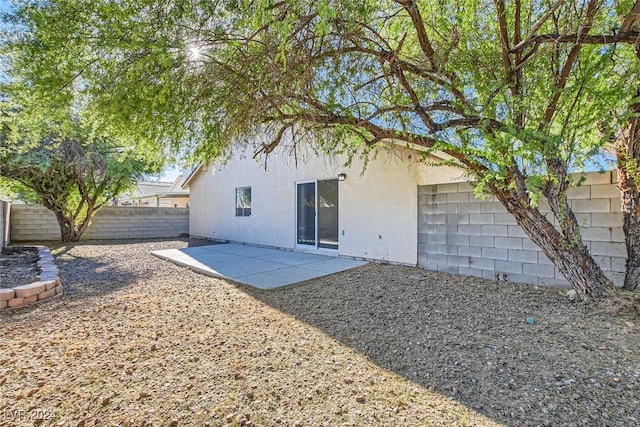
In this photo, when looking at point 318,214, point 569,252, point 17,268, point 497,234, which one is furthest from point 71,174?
point 569,252

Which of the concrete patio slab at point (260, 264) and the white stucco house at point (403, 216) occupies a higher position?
the white stucco house at point (403, 216)

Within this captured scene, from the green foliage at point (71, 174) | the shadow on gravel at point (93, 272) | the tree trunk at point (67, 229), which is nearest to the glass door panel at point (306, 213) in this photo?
the shadow on gravel at point (93, 272)

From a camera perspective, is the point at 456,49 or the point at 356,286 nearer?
the point at 456,49

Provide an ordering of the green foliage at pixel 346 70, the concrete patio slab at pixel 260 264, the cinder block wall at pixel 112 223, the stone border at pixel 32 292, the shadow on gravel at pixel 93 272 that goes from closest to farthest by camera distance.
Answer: the green foliage at pixel 346 70 < the stone border at pixel 32 292 < the shadow on gravel at pixel 93 272 < the concrete patio slab at pixel 260 264 < the cinder block wall at pixel 112 223

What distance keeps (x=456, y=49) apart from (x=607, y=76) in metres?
1.57

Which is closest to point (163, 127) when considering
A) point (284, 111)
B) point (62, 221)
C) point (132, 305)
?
point (284, 111)

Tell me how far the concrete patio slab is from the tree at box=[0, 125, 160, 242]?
2.97 metres

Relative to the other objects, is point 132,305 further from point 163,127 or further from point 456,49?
point 456,49

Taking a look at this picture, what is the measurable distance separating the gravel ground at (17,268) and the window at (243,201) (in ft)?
17.9

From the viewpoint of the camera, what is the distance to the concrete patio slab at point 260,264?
5.62 m

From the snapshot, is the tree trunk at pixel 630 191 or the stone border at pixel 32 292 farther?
the stone border at pixel 32 292

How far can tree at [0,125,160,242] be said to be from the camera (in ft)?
27.7

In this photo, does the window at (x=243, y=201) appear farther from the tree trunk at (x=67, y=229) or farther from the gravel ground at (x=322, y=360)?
the gravel ground at (x=322, y=360)

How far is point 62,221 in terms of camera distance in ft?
34.5
